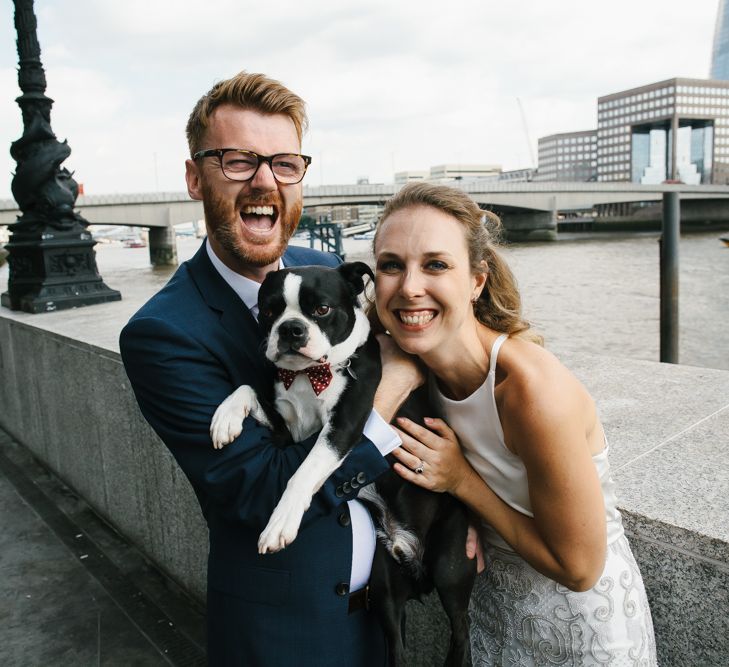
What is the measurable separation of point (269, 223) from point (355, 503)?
0.98 meters

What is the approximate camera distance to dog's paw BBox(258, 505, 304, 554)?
5.68ft

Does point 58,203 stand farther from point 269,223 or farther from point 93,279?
point 269,223

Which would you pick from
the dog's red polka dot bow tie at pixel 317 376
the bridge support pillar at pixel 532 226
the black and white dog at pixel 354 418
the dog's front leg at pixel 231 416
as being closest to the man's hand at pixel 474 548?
the black and white dog at pixel 354 418

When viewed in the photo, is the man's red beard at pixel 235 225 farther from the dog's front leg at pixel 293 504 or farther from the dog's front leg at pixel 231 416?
the dog's front leg at pixel 293 504

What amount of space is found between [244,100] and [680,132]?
147598mm

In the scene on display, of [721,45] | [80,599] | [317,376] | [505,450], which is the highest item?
[721,45]

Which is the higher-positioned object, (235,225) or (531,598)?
(235,225)

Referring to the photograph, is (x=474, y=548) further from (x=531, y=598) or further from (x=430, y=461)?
(x=430, y=461)

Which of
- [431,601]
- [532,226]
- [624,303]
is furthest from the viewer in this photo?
[532,226]

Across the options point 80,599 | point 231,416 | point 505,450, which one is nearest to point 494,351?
point 505,450

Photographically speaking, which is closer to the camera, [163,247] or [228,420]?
[228,420]

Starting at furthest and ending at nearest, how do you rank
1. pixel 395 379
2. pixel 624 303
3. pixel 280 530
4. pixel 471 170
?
pixel 471 170, pixel 624 303, pixel 395 379, pixel 280 530

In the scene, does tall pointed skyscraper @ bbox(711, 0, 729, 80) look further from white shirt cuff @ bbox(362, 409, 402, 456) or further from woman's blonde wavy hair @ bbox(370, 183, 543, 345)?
white shirt cuff @ bbox(362, 409, 402, 456)

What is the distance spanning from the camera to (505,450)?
1.94m
